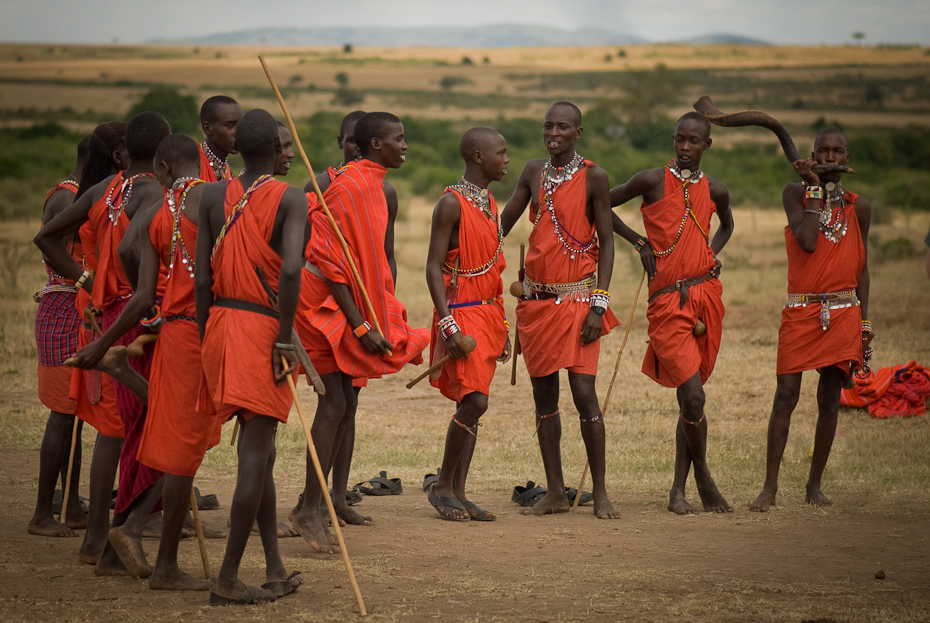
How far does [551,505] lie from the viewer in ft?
20.2

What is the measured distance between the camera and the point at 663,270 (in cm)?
638

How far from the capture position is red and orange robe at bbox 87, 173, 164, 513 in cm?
478

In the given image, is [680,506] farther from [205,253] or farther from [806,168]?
[205,253]

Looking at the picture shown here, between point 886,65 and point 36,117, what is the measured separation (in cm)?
6186

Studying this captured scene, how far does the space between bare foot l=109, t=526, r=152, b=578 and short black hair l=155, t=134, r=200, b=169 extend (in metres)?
1.67

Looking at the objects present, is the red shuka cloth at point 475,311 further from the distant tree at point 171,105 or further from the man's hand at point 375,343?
the distant tree at point 171,105

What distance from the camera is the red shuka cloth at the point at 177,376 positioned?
14.4 feet

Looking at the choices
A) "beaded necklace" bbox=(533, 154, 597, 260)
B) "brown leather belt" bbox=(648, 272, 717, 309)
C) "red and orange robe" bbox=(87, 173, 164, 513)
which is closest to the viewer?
"red and orange robe" bbox=(87, 173, 164, 513)

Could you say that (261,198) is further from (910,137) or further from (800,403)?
(910,137)

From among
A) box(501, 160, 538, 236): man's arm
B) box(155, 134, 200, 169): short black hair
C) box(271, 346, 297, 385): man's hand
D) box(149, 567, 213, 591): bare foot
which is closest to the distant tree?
box(501, 160, 538, 236): man's arm

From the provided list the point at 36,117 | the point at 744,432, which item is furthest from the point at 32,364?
the point at 36,117

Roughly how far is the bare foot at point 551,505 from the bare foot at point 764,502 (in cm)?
112

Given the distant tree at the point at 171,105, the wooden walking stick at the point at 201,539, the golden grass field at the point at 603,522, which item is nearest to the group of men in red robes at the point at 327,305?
the wooden walking stick at the point at 201,539

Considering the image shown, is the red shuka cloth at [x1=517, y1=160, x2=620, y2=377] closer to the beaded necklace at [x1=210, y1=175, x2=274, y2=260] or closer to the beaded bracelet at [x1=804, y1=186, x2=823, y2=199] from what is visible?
the beaded bracelet at [x1=804, y1=186, x2=823, y2=199]
